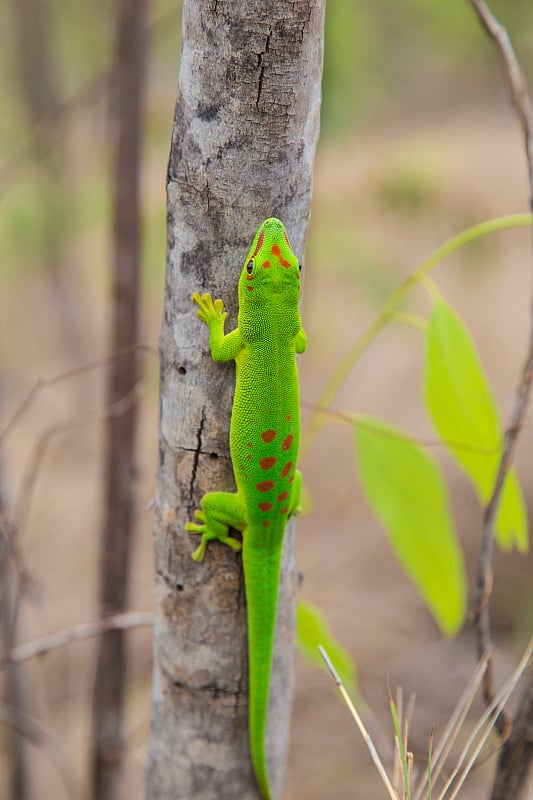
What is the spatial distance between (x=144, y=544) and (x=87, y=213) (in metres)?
3.97

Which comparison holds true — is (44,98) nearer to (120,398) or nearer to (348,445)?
(348,445)

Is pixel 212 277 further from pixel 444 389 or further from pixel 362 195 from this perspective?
pixel 362 195

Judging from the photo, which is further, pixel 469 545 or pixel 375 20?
pixel 375 20

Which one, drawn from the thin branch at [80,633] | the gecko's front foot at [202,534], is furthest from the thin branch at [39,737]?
the gecko's front foot at [202,534]

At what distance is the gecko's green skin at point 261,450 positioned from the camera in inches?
50.6

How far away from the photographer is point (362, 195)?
1020 cm

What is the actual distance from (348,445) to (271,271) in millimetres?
5306

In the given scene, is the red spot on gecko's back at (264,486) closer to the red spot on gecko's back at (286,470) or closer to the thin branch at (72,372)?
the red spot on gecko's back at (286,470)

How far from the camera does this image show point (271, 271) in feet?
4.19

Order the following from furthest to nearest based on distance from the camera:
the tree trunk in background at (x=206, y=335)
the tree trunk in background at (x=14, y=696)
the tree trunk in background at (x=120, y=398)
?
1. the tree trunk in background at (x=14, y=696)
2. the tree trunk in background at (x=120, y=398)
3. the tree trunk in background at (x=206, y=335)

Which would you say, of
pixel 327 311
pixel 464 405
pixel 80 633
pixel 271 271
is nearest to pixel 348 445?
pixel 327 311

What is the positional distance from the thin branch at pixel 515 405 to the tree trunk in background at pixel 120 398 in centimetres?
91

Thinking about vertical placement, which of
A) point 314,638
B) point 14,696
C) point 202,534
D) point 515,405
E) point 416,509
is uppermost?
point 515,405

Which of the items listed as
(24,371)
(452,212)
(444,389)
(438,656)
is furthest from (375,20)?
(444,389)
